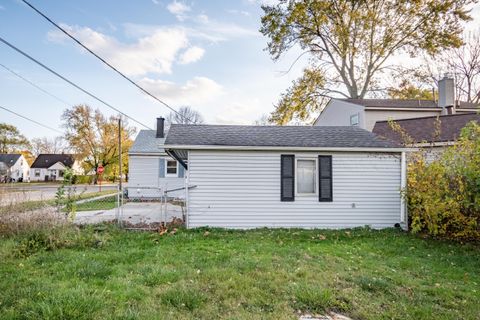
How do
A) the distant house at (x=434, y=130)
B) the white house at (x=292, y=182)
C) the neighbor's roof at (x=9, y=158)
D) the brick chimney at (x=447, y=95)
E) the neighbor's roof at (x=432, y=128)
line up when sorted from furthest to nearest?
the neighbor's roof at (x=9, y=158)
the brick chimney at (x=447, y=95)
the neighbor's roof at (x=432, y=128)
the distant house at (x=434, y=130)
the white house at (x=292, y=182)

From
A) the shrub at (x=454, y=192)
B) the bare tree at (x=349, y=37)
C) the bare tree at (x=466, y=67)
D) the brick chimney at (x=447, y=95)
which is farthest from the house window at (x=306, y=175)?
the bare tree at (x=466, y=67)

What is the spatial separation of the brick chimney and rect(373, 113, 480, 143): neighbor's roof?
3.91 metres

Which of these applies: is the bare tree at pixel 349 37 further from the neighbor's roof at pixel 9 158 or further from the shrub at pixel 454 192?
the neighbor's roof at pixel 9 158

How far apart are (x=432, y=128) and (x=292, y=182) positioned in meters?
8.53

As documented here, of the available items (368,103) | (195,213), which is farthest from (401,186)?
(368,103)

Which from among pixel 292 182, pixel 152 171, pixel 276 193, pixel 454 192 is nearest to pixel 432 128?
pixel 454 192

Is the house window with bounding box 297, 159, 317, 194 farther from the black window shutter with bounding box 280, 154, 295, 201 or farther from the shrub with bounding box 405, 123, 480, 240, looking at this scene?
the shrub with bounding box 405, 123, 480, 240

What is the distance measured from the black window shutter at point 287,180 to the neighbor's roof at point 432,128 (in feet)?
22.4

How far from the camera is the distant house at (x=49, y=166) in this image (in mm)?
51938

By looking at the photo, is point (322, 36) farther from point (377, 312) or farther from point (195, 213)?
point (377, 312)

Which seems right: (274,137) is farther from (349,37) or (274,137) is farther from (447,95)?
(349,37)

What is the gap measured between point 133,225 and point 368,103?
50.4 feet

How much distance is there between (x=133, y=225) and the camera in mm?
8344

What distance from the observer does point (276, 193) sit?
27.5 ft
